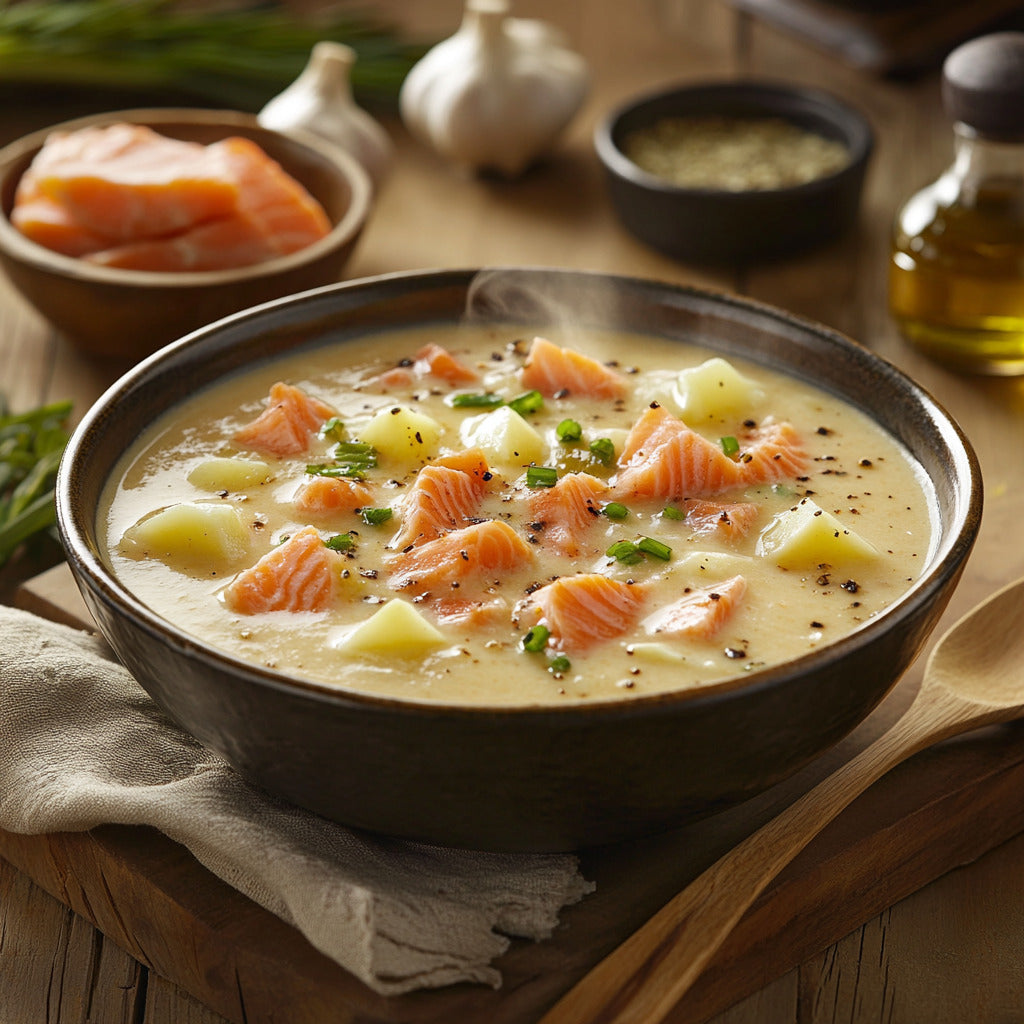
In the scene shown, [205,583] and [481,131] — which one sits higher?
[205,583]

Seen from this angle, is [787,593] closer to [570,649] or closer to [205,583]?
[570,649]

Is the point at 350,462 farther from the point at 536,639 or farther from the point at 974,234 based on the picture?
the point at 974,234

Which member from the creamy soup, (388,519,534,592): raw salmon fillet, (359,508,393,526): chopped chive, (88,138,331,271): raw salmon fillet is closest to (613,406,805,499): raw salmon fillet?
the creamy soup

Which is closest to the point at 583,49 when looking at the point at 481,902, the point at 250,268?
the point at 250,268

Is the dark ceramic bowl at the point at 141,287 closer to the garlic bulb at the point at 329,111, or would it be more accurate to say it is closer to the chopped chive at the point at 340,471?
the garlic bulb at the point at 329,111

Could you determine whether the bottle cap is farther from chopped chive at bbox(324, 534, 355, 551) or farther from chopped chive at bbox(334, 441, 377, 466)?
chopped chive at bbox(324, 534, 355, 551)
